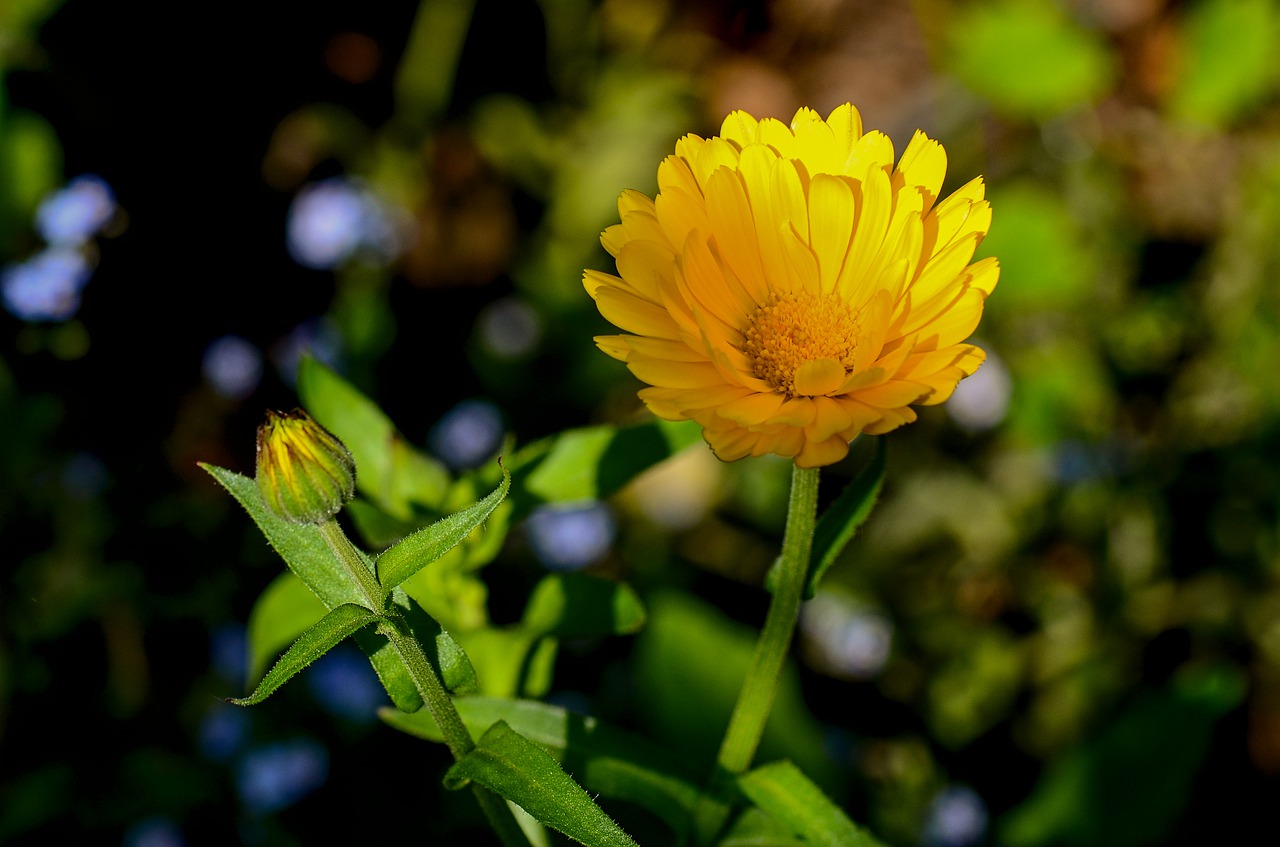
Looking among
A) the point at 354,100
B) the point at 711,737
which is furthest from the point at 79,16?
the point at 711,737

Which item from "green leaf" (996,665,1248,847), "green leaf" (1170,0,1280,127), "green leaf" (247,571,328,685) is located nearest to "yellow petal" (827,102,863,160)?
"green leaf" (247,571,328,685)

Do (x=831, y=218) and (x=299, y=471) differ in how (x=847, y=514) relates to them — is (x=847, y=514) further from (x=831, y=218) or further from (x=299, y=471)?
(x=299, y=471)

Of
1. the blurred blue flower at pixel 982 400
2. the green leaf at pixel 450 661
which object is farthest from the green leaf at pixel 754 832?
the blurred blue flower at pixel 982 400

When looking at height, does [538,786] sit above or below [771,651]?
below

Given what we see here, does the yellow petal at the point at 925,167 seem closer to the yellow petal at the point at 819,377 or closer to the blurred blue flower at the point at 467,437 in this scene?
the yellow petal at the point at 819,377

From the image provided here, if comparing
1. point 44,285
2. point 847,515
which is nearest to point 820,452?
point 847,515
